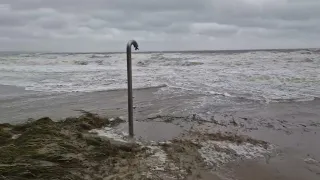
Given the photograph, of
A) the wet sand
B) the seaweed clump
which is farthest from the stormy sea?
the seaweed clump

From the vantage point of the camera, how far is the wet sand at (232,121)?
14.5 ft

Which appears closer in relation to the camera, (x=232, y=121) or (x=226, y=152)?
(x=226, y=152)

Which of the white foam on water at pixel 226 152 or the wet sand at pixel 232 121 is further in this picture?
the white foam on water at pixel 226 152

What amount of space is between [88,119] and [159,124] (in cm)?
157

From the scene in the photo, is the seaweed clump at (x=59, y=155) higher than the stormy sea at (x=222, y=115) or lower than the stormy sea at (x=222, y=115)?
higher

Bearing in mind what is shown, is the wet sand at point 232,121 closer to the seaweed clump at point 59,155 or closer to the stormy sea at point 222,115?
the stormy sea at point 222,115

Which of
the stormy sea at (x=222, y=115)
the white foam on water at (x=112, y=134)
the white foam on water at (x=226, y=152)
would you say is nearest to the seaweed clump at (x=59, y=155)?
the white foam on water at (x=112, y=134)

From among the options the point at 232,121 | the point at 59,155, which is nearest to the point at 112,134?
the point at 59,155

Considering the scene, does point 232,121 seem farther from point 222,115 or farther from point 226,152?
point 226,152

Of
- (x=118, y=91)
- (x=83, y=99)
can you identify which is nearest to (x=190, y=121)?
(x=83, y=99)

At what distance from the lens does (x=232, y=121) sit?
7309mm

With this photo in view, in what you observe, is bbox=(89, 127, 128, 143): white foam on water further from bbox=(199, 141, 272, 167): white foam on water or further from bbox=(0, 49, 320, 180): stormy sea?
bbox=(199, 141, 272, 167): white foam on water

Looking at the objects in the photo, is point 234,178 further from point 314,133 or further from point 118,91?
point 118,91

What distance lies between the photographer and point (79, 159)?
4387mm
